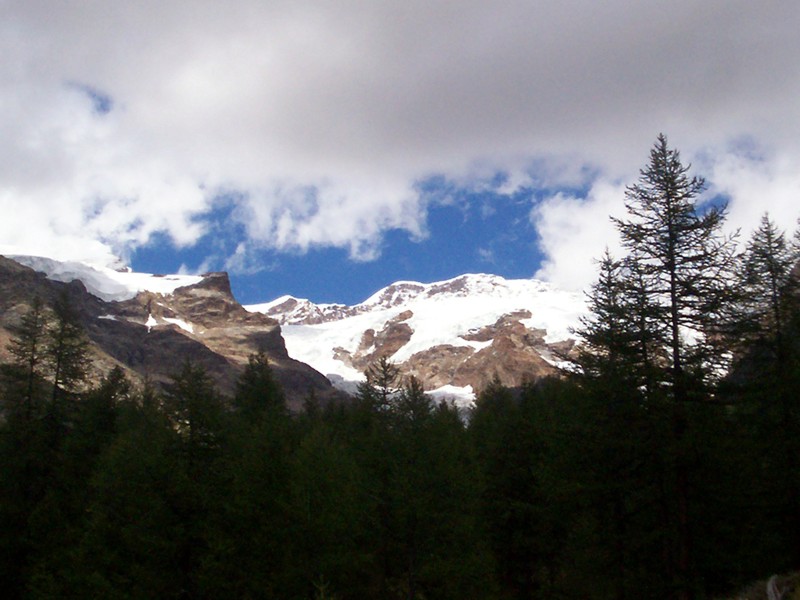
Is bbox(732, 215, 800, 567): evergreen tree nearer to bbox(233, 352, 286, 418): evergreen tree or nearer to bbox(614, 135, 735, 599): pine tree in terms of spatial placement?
bbox(614, 135, 735, 599): pine tree

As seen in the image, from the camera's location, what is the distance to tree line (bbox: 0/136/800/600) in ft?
66.6

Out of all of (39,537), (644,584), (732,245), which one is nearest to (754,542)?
(644,584)

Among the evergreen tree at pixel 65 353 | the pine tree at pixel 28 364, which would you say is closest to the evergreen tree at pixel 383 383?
the evergreen tree at pixel 65 353

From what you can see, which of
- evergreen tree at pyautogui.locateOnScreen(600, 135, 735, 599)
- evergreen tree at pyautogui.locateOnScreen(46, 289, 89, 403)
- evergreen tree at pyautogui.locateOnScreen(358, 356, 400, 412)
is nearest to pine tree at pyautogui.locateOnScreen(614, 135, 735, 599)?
evergreen tree at pyautogui.locateOnScreen(600, 135, 735, 599)

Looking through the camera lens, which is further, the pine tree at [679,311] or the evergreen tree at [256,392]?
the evergreen tree at [256,392]

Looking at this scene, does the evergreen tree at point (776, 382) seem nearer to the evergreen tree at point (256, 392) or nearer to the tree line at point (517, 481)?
the tree line at point (517, 481)

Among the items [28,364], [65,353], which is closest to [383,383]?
[65,353]

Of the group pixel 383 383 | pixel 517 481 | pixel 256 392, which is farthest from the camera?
pixel 256 392

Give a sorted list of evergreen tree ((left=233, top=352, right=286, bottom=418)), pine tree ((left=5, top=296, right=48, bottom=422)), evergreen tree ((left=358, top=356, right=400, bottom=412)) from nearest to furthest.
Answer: pine tree ((left=5, top=296, right=48, bottom=422)) < evergreen tree ((left=358, top=356, right=400, bottom=412)) < evergreen tree ((left=233, top=352, right=286, bottom=418))

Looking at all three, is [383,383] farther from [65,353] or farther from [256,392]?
[65,353]

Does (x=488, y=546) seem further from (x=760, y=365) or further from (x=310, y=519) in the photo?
(x=760, y=365)

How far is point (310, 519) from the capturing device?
23766mm

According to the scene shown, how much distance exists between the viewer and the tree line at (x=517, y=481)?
800 inches

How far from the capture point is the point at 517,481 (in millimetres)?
33938
